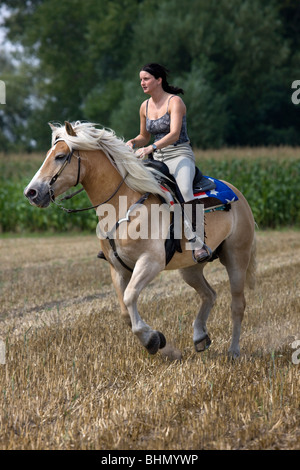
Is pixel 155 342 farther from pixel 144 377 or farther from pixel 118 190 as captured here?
pixel 118 190

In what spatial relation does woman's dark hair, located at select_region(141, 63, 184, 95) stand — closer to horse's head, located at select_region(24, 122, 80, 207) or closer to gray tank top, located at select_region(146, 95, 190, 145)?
gray tank top, located at select_region(146, 95, 190, 145)

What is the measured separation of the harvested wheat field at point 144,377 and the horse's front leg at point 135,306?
0.24 metres

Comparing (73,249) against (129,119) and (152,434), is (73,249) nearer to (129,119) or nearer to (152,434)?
Result: (152,434)

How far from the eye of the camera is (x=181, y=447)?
370cm

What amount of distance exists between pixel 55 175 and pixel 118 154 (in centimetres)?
61

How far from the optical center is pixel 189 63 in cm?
3916

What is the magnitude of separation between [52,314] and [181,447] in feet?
14.1

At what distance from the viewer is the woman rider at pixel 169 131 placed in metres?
5.65

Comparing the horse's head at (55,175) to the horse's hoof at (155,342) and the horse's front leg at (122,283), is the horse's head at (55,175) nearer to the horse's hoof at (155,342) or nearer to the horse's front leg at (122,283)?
the horse's front leg at (122,283)

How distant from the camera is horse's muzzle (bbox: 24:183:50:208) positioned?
507 centimetres

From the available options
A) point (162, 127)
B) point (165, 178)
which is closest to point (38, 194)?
point (165, 178)

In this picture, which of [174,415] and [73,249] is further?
[73,249]

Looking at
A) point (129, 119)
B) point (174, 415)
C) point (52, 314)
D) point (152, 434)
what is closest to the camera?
point (152, 434)

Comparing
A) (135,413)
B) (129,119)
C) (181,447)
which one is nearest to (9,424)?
(135,413)
